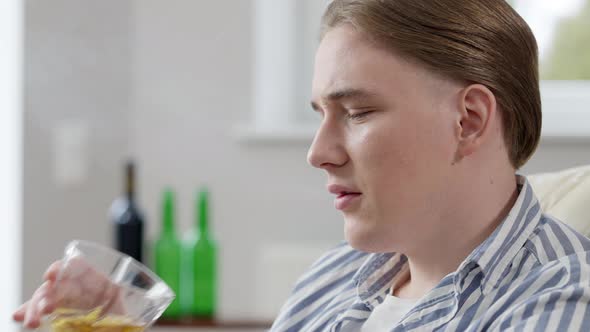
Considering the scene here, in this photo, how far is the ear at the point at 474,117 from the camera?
50.5 inches

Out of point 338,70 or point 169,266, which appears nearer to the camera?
point 338,70

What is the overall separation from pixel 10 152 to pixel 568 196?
1662 millimetres

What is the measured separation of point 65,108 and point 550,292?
1.92 metres

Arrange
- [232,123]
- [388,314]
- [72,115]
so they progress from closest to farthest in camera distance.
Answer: [388,314] → [72,115] → [232,123]

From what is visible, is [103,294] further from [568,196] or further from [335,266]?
[568,196]

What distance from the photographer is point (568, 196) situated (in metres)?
1.52

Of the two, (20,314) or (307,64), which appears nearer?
(20,314)

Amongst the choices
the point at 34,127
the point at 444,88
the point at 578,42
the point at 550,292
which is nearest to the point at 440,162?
the point at 444,88

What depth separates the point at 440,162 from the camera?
4.27ft

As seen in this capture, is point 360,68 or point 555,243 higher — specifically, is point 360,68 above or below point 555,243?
above

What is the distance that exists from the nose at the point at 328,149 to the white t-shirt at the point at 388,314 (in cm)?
25

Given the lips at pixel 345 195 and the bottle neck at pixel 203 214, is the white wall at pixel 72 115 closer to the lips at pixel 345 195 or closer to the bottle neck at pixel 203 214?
the bottle neck at pixel 203 214

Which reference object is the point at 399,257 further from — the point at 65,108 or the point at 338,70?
the point at 65,108

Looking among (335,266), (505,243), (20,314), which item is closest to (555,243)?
(505,243)
